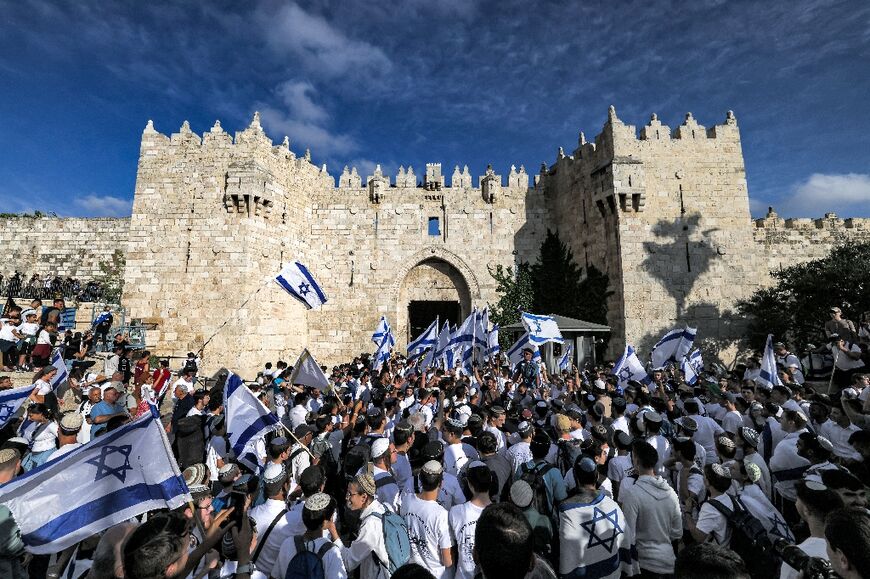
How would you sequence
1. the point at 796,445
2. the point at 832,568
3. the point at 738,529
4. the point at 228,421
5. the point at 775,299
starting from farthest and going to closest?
the point at 775,299 → the point at 228,421 → the point at 796,445 → the point at 738,529 → the point at 832,568

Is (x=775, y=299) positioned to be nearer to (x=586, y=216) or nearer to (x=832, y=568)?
(x=586, y=216)

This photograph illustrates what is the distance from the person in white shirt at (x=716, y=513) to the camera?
3.08m

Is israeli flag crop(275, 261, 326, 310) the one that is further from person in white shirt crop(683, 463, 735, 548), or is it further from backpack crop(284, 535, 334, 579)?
person in white shirt crop(683, 463, 735, 548)

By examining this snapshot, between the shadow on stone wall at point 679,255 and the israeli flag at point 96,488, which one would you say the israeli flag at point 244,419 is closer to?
the israeli flag at point 96,488

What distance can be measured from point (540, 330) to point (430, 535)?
26.6ft

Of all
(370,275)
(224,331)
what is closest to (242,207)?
(224,331)

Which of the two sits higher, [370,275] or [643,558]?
[370,275]

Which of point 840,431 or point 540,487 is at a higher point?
point 840,431

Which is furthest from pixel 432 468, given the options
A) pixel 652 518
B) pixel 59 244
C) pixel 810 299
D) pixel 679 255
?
pixel 59 244

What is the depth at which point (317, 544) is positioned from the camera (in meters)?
2.65

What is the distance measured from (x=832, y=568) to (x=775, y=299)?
678 inches

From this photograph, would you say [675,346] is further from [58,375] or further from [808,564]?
[58,375]

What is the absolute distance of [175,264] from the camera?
53.9 ft

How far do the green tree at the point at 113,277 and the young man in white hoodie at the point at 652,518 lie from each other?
2600 centimetres
